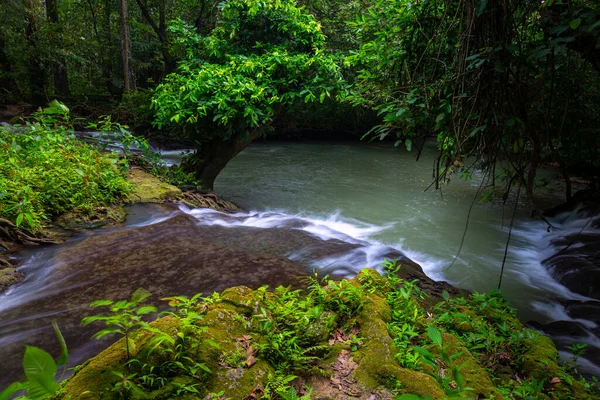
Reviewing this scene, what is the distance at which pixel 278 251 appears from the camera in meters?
4.92

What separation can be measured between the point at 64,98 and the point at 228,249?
624 inches

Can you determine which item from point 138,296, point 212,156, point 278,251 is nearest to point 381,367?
point 138,296

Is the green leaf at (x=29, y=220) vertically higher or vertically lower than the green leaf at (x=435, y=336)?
lower

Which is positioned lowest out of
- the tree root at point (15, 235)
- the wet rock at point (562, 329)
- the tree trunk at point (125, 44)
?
the wet rock at point (562, 329)

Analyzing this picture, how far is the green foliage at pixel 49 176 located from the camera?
179 inches

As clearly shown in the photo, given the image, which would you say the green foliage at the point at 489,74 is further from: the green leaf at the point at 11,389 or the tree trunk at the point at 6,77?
the tree trunk at the point at 6,77

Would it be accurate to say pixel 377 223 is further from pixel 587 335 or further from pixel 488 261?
pixel 587 335

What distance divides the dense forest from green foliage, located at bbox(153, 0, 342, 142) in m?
0.05

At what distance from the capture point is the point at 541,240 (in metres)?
7.37

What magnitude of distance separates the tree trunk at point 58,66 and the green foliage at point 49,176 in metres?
9.75

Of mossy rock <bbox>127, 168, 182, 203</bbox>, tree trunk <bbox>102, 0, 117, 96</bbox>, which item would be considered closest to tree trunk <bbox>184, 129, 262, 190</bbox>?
mossy rock <bbox>127, 168, 182, 203</bbox>

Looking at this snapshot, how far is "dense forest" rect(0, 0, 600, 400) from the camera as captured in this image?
1970mm

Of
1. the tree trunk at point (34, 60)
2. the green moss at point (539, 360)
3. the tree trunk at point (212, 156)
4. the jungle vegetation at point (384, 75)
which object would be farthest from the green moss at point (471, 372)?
the tree trunk at point (34, 60)

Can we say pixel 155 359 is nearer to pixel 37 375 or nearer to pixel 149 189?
pixel 37 375
